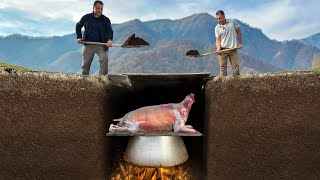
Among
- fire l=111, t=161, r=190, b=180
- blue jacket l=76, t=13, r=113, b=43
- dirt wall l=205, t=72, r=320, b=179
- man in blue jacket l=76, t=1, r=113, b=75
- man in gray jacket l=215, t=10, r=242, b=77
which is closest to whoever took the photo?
dirt wall l=205, t=72, r=320, b=179

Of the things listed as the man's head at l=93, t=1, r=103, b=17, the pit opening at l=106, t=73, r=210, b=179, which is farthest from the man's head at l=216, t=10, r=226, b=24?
the pit opening at l=106, t=73, r=210, b=179

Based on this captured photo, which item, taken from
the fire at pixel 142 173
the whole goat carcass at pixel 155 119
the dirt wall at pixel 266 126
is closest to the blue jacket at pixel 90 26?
the whole goat carcass at pixel 155 119

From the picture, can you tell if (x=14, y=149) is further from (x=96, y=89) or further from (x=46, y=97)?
(x=96, y=89)

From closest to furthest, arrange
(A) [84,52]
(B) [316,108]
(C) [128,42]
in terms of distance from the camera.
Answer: (B) [316,108], (C) [128,42], (A) [84,52]

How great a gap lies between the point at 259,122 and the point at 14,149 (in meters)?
2.62

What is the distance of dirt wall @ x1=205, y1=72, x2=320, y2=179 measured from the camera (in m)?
3.43

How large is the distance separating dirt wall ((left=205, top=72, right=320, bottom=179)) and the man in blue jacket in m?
3.12

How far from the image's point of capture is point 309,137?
343 centimetres

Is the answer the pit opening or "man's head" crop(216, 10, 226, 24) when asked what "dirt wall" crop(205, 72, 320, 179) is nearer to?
the pit opening

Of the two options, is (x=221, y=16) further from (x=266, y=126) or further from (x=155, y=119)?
(x=266, y=126)

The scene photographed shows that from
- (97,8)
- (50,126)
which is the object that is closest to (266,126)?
(50,126)

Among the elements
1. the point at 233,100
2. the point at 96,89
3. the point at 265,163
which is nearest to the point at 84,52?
the point at 96,89

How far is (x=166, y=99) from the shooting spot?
5.28 meters

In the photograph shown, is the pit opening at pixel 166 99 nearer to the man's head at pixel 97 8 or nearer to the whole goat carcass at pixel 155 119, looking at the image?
the whole goat carcass at pixel 155 119
